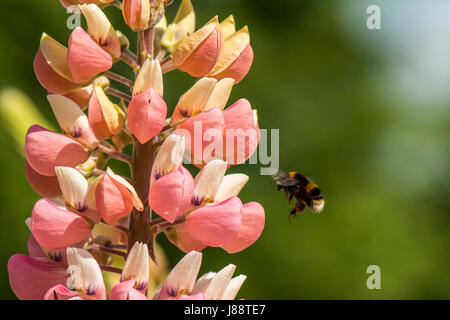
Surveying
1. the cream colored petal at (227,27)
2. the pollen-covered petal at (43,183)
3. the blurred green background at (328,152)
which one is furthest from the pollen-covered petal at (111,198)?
the blurred green background at (328,152)

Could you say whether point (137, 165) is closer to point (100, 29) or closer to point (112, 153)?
point (112, 153)

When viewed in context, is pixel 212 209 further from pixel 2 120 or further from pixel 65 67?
pixel 2 120

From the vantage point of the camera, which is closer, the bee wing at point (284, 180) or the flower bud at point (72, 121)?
the flower bud at point (72, 121)

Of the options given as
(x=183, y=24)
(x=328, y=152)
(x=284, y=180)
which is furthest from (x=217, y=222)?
(x=328, y=152)

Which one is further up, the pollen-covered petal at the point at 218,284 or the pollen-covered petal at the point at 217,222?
the pollen-covered petal at the point at 217,222

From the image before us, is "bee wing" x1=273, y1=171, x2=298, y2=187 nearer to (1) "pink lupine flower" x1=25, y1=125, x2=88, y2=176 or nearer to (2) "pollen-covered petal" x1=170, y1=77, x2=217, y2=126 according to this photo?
(2) "pollen-covered petal" x1=170, y1=77, x2=217, y2=126

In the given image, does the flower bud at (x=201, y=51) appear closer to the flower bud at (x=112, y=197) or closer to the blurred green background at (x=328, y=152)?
the flower bud at (x=112, y=197)
